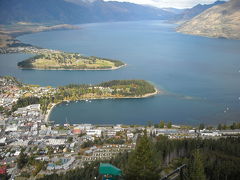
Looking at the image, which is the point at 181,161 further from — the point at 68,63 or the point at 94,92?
the point at 68,63

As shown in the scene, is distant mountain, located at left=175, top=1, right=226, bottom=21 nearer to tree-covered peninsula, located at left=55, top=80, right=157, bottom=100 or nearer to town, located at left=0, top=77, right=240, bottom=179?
tree-covered peninsula, located at left=55, top=80, right=157, bottom=100

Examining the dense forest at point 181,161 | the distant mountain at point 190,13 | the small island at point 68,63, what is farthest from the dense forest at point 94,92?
the distant mountain at point 190,13

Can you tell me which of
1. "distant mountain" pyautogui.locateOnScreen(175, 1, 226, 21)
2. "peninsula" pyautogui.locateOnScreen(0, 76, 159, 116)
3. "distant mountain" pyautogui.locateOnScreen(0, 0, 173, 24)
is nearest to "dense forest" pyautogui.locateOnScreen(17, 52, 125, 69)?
"peninsula" pyautogui.locateOnScreen(0, 76, 159, 116)

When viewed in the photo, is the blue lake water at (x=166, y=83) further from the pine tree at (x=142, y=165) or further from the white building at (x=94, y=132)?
the pine tree at (x=142, y=165)

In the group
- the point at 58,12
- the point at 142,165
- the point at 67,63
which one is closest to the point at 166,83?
the point at 67,63

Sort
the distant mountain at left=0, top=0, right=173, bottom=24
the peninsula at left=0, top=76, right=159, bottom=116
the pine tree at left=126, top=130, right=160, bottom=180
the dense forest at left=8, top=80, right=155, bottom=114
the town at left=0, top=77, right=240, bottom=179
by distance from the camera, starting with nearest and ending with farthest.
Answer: the pine tree at left=126, top=130, right=160, bottom=180, the town at left=0, top=77, right=240, bottom=179, the peninsula at left=0, top=76, right=159, bottom=116, the dense forest at left=8, top=80, right=155, bottom=114, the distant mountain at left=0, top=0, right=173, bottom=24

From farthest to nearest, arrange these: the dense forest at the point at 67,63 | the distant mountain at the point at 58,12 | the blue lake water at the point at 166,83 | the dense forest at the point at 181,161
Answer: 1. the distant mountain at the point at 58,12
2. the dense forest at the point at 67,63
3. the blue lake water at the point at 166,83
4. the dense forest at the point at 181,161

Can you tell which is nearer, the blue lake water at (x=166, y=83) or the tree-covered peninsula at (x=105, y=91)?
the blue lake water at (x=166, y=83)

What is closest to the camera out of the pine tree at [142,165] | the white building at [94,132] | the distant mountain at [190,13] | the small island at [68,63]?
the pine tree at [142,165]
